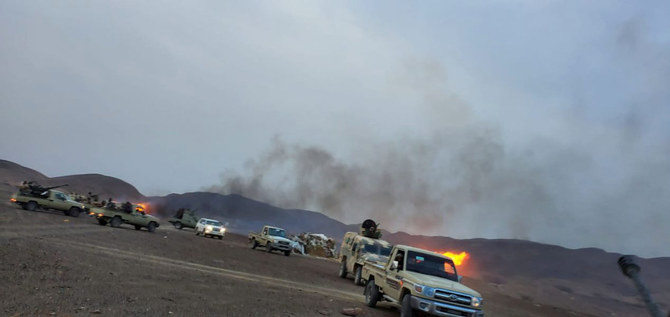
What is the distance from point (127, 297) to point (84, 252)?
24.2 feet

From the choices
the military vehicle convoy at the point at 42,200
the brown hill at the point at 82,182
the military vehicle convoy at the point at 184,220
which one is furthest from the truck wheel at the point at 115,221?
the brown hill at the point at 82,182

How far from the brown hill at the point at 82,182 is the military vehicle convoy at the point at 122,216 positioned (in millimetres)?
75768

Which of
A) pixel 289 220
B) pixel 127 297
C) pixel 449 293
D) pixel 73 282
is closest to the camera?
pixel 127 297

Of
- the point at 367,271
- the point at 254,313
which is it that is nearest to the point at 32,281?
the point at 254,313

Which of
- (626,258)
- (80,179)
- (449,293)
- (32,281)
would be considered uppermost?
(80,179)

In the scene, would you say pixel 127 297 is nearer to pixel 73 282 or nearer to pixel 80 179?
pixel 73 282

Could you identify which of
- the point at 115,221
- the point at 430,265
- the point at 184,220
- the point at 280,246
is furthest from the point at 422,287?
the point at 184,220

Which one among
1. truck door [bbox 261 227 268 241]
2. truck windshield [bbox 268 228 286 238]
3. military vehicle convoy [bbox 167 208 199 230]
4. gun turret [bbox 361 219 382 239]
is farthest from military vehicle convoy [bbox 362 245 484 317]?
military vehicle convoy [bbox 167 208 199 230]

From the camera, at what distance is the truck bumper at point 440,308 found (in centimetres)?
1012

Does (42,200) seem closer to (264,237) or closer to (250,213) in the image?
(264,237)

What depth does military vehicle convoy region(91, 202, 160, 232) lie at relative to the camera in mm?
30500

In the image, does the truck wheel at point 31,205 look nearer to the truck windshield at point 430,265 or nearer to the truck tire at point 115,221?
the truck tire at point 115,221

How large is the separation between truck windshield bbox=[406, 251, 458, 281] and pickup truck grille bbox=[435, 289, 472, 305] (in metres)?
1.35

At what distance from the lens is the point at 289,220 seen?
436 feet
